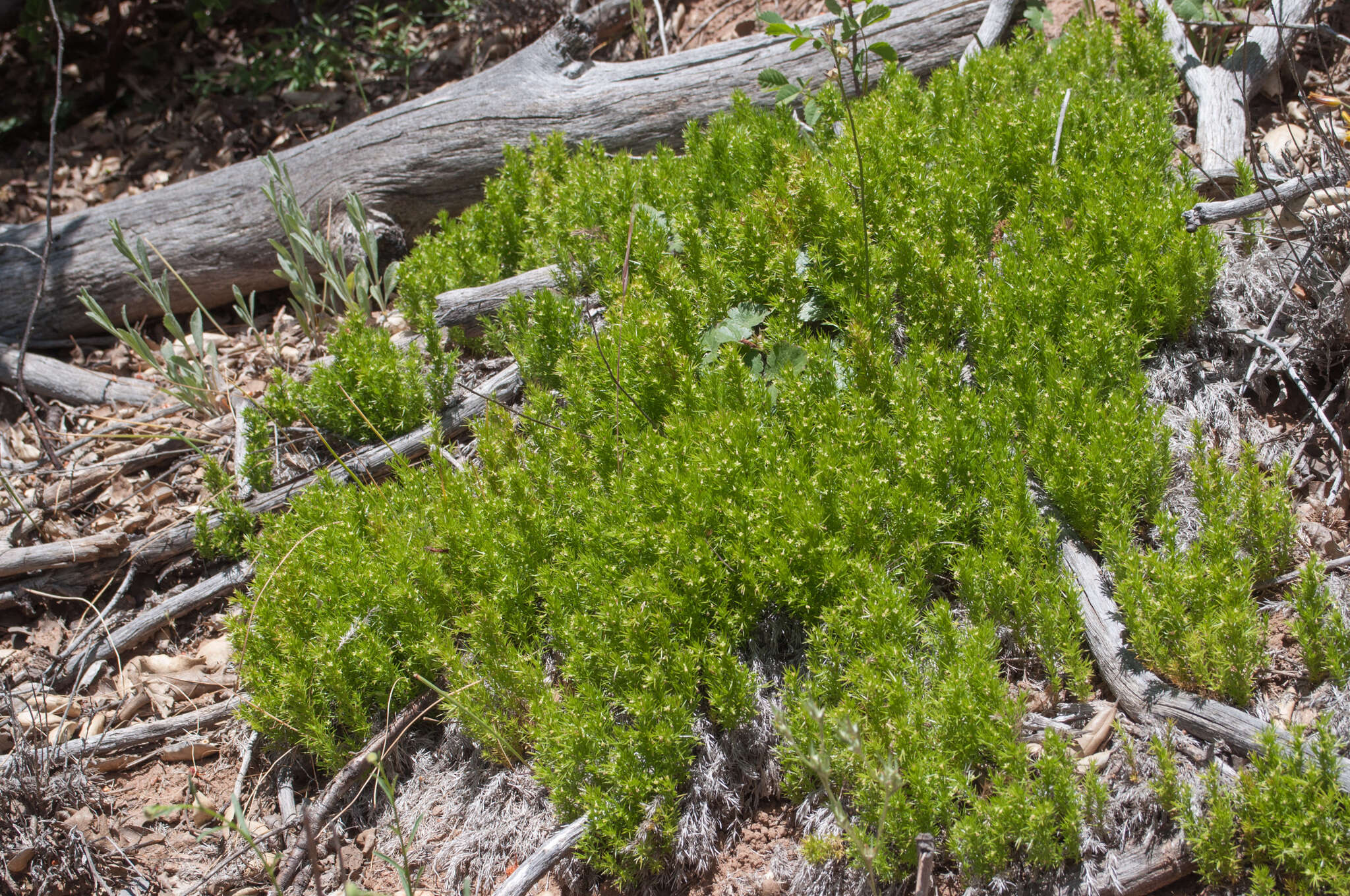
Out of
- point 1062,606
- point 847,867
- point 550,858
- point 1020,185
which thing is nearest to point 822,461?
point 1062,606

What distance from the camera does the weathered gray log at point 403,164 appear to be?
645 centimetres

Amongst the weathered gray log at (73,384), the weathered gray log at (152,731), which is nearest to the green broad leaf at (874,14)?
the weathered gray log at (152,731)

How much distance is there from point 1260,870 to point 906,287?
105 inches

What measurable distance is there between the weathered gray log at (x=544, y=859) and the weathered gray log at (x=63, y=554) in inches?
126

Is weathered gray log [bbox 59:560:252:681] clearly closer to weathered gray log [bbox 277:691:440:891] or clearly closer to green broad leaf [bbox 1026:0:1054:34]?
weathered gray log [bbox 277:691:440:891]

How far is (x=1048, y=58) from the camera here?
5336 millimetres

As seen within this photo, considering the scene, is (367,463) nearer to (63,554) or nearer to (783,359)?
(63,554)

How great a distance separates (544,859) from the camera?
3.08 m

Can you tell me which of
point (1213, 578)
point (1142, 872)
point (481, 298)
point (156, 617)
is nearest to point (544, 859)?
point (1142, 872)

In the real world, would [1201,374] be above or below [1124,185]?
below

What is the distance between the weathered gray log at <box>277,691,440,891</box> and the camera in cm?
340

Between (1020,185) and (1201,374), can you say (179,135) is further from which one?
(1201,374)

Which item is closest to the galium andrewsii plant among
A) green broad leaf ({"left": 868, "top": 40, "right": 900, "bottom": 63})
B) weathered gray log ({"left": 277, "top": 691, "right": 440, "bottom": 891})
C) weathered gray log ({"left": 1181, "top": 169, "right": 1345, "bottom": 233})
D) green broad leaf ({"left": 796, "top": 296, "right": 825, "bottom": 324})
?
green broad leaf ({"left": 868, "top": 40, "right": 900, "bottom": 63})

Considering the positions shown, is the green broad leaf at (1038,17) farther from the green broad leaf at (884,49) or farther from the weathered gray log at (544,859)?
the weathered gray log at (544,859)
